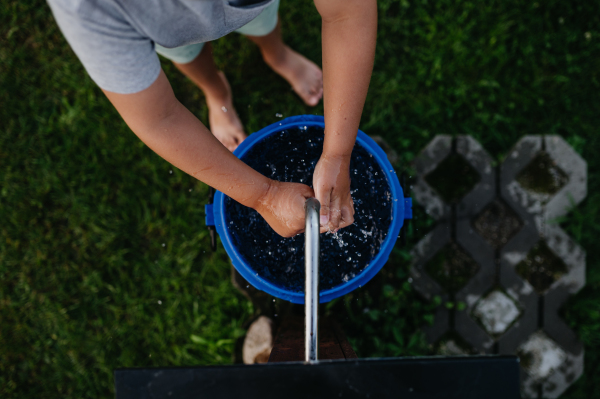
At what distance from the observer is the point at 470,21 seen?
1553 mm

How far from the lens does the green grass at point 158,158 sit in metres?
1.50

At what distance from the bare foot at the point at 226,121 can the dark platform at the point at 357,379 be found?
1.03 meters

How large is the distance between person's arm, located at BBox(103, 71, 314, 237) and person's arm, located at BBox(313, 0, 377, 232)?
0.07 metres

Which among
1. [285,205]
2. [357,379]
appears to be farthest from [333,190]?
[357,379]

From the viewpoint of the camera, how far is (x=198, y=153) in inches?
31.8

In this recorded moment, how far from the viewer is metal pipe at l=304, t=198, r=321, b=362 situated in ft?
2.12

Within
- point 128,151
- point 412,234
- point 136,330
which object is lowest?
point 136,330

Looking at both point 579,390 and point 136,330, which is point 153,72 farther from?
point 579,390

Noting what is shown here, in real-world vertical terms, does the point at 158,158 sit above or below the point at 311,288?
above

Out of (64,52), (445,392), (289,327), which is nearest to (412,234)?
(289,327)

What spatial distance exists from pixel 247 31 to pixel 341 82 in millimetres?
498

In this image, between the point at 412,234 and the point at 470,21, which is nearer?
the point at 412,234

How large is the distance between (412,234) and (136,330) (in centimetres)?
124

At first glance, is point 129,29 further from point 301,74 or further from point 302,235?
point 301,74
